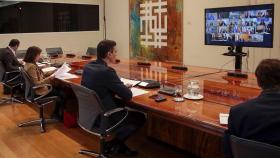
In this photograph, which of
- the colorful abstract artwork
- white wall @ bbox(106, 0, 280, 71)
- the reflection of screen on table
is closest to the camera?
the reflection of screen on table

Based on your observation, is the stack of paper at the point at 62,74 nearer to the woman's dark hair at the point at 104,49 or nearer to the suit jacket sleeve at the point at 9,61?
the woman's dark hair at the point at 104,49

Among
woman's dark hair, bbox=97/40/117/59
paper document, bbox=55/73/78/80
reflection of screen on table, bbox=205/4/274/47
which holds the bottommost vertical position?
paper document, bbox=55/73/78/80

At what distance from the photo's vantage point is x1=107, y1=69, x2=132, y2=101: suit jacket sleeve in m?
2.48

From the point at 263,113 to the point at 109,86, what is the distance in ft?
4.56

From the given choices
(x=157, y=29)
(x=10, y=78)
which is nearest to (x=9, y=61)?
(x=10, y=78)

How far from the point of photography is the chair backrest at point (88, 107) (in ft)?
7.87

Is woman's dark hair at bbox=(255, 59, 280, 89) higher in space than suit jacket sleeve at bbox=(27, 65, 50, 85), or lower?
higher

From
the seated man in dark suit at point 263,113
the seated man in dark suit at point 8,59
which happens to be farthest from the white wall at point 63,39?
the seated man in dark suit at point 263,113

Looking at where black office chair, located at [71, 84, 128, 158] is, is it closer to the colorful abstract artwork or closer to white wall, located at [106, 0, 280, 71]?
white wall, located at [106, 0, 280, 71]

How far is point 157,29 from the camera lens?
7062 millimetres

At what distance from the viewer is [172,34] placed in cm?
675

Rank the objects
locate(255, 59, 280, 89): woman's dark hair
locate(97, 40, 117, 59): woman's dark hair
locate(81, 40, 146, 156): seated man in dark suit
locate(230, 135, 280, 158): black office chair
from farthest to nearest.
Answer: locate(97, 40, 117, 59): woman's dark hair → locate(81, 40, 146, 156): seated man in dark suit → locate(255, 59, 280, 89): woman's dark hair → locate(230, 135, 280, 158): black office chair

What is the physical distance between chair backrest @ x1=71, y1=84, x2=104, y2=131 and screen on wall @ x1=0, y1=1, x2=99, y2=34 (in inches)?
206

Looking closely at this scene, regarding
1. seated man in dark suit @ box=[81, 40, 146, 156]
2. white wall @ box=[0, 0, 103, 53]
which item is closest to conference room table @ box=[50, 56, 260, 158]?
seated man in dark suit @ box=[81, 40, 146, 156]
